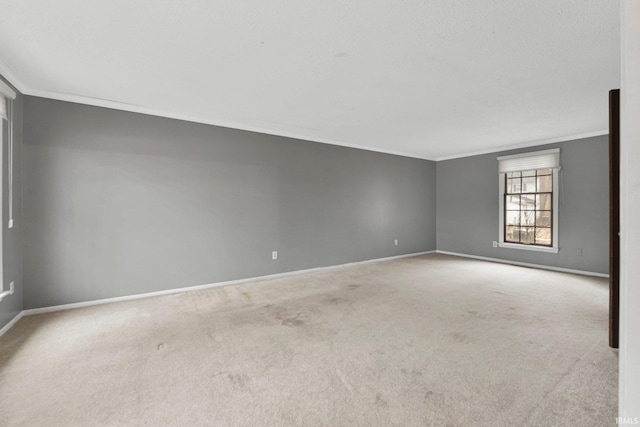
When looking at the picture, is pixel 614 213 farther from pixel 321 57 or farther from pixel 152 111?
pixel 152 111

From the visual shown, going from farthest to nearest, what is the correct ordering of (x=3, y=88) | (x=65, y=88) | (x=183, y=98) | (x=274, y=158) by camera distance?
(x=274, y=158) < (x=183, y=98) < (x=65, y=88) < (x=3, y=88)

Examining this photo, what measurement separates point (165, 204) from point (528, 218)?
20.5 feet

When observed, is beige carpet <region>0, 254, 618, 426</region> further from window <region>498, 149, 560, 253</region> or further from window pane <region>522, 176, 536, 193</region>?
window pane <region>522, 176, 536, 193</region>

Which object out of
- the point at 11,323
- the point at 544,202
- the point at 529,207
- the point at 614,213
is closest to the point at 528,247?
the point at 529,207

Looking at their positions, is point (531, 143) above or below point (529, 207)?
above

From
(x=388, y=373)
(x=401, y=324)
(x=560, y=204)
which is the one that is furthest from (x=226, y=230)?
(x=560, y=204)

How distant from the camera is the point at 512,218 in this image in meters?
5.60

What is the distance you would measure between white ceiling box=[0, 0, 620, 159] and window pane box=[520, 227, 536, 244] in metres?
2.31

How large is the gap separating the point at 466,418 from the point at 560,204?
4932mm

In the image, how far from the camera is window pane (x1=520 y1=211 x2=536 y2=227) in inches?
212

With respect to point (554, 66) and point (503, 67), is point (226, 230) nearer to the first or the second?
point (503, 67)

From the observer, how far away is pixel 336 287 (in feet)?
12.7

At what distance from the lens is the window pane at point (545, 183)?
509 cm

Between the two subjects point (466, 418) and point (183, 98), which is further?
point (183, 98)
